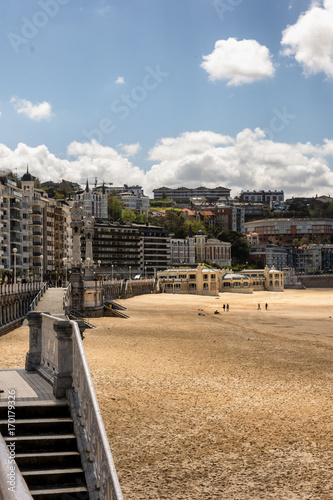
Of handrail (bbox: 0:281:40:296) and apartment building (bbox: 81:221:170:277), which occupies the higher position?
apartment building (bbox: 81:221:170:277)

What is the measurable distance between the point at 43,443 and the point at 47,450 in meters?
0.15

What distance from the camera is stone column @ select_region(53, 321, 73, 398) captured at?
1182cm

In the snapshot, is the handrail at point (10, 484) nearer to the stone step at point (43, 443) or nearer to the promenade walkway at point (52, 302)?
the stone step at point (43, 443)

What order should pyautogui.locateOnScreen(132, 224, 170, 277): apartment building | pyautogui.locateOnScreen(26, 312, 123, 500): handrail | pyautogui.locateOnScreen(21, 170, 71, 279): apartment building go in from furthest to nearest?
pyautogui.locateOnScreen(132, 224, 170, 277): apartment building → pyautogui.locateOnScreen(21, 170, 71, 279): apartment building → pyautogui.locateOnScreen(26, 312, 123, 500): handrail

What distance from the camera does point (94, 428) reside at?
9.40 metres

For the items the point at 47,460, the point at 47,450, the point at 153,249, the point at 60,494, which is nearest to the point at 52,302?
the point at 47,450

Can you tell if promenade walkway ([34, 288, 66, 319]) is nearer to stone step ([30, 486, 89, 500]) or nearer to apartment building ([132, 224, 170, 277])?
stone step ([30, 486, 89, 500])

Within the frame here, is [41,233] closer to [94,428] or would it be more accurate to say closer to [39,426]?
[39,426]

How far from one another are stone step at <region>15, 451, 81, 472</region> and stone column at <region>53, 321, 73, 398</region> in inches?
64.1

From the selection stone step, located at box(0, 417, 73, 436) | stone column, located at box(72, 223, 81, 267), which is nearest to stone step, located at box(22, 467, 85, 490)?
stone step, located at box(0, 417, 73, 436)

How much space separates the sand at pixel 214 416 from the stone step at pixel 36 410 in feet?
9.53

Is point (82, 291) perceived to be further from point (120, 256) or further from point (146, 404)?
point (120, 256)

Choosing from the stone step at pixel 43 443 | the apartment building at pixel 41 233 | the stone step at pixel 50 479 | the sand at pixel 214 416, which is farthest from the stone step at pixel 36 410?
the apartment building at pixel 41 233

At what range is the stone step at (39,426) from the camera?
35.4 feet
